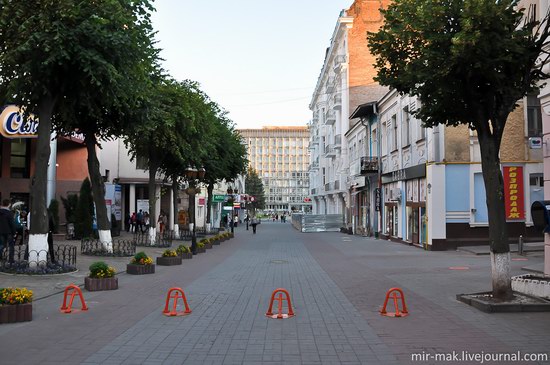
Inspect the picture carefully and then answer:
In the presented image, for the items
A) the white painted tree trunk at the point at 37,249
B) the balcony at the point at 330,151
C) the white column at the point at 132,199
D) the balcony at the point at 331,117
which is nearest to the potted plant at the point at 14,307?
the white painted tree trunk at the point at 37,249

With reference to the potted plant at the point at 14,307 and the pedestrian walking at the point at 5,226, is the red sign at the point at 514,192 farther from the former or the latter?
the potted plant at the point at 14,307

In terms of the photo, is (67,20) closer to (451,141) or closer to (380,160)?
(451,141)

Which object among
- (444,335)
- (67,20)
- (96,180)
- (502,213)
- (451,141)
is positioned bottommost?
(444,335)

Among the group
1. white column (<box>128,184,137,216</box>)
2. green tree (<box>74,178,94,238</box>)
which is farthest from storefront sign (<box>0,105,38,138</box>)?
white column (<box>128,184,137,216</box>)

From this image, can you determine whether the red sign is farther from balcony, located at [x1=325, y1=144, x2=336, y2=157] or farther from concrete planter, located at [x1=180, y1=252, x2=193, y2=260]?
balcony, located at [x1=325, y1=144, x2=336, y2=157]

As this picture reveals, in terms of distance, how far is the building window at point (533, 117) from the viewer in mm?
23395

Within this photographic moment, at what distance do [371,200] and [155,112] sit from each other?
22.8 meters

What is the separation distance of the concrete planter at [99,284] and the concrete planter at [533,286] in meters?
8.69

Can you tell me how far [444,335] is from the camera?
287 inches

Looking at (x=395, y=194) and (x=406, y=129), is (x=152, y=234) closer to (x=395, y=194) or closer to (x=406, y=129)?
(x=395, y=194)

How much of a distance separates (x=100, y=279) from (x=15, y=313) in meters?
3.58

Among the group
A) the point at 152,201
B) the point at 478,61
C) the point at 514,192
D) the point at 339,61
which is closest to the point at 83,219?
the point at 152,201

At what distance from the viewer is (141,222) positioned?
37.8 meters

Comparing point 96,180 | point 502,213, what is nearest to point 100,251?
point 96,180
